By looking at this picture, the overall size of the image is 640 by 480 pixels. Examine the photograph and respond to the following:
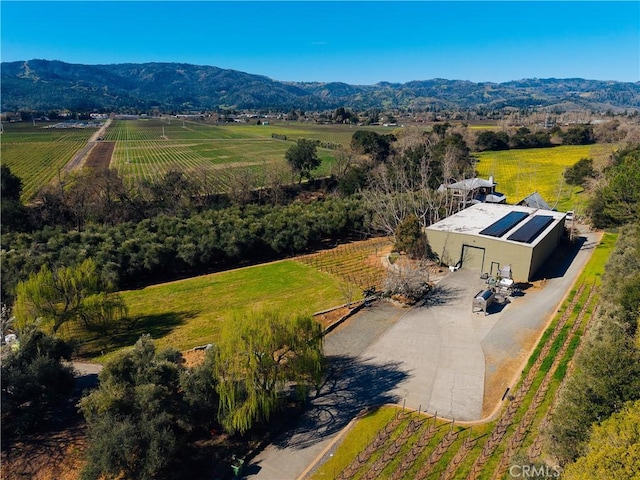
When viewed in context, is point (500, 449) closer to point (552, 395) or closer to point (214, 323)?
point (552, 395)

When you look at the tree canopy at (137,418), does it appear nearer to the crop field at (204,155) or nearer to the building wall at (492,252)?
the building wall at (492,252)

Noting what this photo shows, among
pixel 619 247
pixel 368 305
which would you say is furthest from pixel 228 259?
pixel 619 247

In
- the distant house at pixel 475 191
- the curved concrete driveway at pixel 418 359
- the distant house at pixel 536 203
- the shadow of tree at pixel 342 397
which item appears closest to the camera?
the curved concrete driveway at pixel 418 359

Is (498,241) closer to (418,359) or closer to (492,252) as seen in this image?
(492,252)

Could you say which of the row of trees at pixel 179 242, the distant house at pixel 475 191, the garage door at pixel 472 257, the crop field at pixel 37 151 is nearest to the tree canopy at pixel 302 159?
the row of trees at pixel 179 242

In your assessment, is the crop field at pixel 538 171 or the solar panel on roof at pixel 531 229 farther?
the crop field at pixel 538 171

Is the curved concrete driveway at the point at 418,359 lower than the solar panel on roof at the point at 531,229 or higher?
lower
